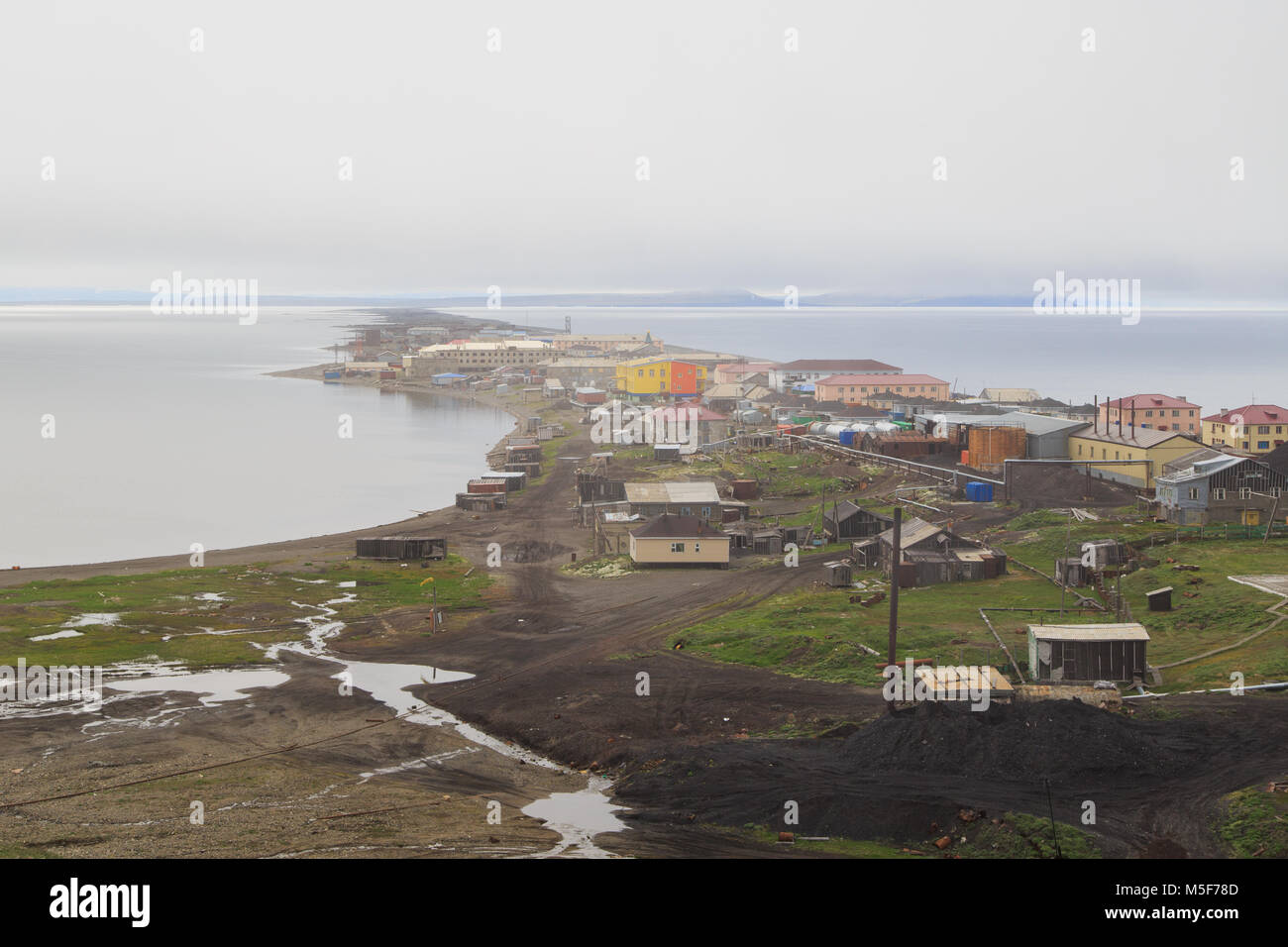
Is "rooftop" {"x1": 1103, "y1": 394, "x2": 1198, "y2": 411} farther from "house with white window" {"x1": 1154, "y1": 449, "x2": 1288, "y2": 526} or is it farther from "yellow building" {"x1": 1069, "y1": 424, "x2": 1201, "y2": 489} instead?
"house with white window" {"x1": 1154, "y1": 449, "x2": 1288, "y2": 526}

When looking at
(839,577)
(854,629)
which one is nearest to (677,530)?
(839,577)

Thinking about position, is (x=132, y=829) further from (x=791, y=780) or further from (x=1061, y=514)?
(x=1061, y=514)

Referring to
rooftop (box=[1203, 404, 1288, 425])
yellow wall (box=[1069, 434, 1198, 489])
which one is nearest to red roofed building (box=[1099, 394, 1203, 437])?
rooftop (box=[1203, 404, 1288, 425])

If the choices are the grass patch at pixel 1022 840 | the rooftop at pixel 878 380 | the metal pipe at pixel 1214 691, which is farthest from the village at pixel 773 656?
the rooftop at pixel 878 380

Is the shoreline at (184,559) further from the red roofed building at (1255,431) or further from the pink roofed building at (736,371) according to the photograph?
the pink roofed building at (736,371)
